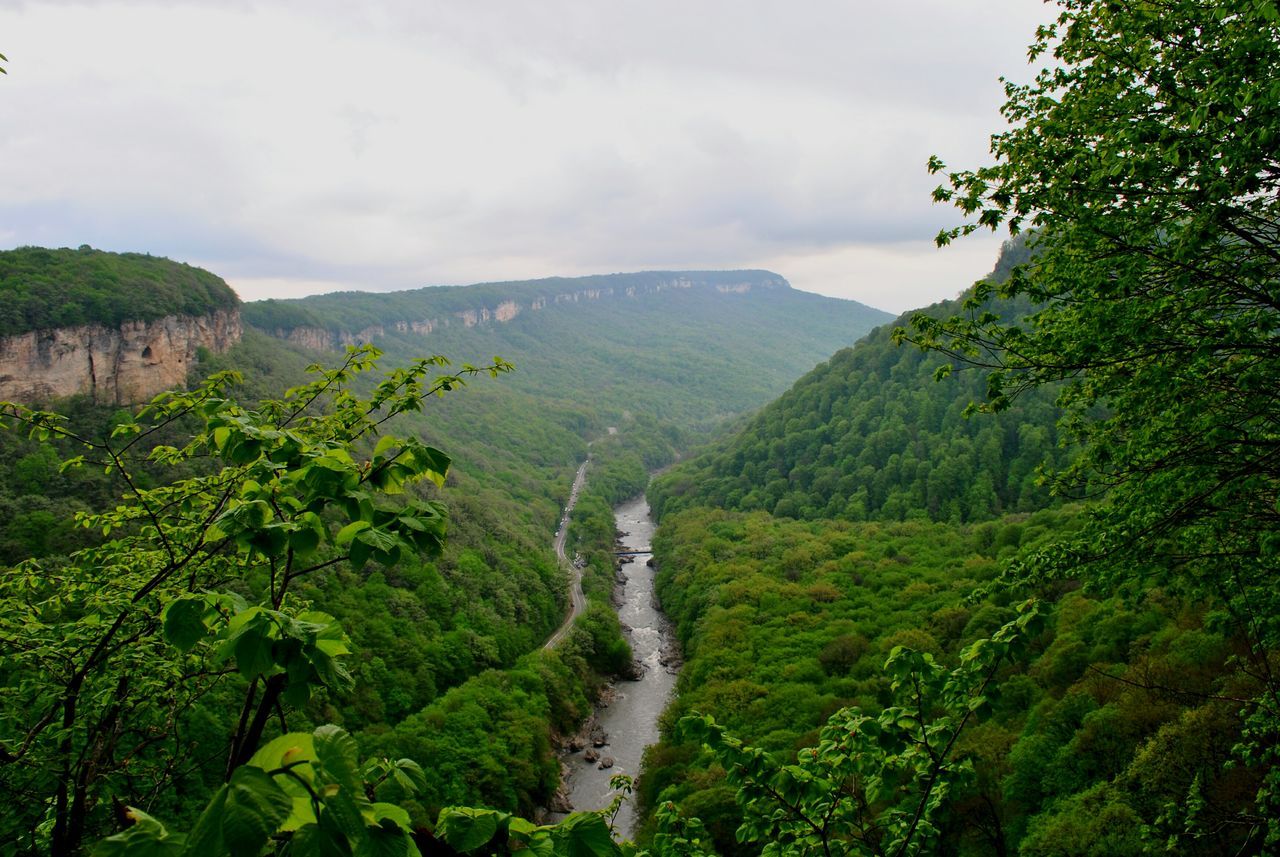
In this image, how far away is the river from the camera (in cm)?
3506

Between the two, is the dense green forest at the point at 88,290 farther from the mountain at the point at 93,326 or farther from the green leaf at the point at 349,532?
the green leaf at the point at 349,532

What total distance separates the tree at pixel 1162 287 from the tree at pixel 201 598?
22.5 ft

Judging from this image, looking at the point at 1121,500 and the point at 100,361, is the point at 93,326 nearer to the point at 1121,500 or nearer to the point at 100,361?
the point at 100,361

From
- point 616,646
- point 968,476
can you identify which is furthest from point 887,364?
point 616,646

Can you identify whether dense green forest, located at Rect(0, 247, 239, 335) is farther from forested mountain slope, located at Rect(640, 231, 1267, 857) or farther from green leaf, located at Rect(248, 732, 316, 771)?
green leaf, located at Rect(248, 732, 316, 771)

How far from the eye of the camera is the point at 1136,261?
7.19 metres

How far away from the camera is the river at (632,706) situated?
35.1 m

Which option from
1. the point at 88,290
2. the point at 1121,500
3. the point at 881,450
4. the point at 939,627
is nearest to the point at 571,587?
the point at 939,627

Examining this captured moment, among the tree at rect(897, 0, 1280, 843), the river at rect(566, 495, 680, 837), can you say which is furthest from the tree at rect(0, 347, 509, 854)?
the river at rect(566, 495, 680, 837)

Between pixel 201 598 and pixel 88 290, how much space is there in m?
75.6

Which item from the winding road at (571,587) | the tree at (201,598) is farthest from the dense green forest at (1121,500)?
the winding road at (571,587)

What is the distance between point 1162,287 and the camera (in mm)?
7594

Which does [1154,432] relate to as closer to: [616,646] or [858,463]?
[616,646]

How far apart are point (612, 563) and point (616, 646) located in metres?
25.9
